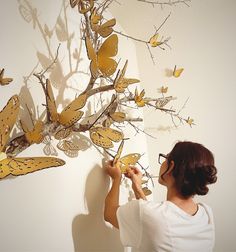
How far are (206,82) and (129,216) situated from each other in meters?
1.11

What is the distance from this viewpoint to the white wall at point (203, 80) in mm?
1508

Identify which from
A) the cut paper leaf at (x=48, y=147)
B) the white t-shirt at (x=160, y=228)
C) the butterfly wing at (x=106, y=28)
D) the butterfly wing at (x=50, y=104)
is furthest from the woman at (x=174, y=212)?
the butterfly wing at (x=106, y=28)

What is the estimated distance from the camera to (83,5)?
83 centimetres

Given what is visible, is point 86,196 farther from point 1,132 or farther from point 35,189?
point 1,132

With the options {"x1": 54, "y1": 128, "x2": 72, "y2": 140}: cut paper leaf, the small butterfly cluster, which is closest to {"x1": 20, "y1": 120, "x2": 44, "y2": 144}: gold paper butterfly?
the small butterfly cluster

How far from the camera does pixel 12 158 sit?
1.99 ft

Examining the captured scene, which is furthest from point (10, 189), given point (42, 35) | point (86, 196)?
point (42, 35)

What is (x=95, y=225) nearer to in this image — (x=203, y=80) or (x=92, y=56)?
(x=92, y=56)

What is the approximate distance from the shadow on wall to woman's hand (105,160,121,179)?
1.5 inches

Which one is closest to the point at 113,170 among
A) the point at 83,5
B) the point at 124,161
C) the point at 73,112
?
the point at 124,161

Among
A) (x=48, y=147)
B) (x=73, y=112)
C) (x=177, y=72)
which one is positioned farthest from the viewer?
(x=177, y=72)

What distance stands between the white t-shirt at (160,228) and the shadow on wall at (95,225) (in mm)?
140

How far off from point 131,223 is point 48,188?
31 cm

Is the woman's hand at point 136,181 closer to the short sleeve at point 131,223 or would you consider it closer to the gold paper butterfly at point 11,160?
the short sleeve at point 131,223
